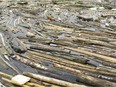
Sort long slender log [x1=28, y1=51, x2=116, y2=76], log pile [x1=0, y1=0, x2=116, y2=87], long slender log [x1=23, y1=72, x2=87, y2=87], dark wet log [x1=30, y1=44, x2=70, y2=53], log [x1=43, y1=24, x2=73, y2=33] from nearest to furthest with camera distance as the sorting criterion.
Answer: long slender log [x1=23, y1=72, x2=87, y2=87], log pile [x1=0, y1=0, x2=116, y2=87], long slender log [x1=28, y1=51, x2=116, y2=76], dark wet log [x1=30, y1=44, x2=70, y2=53], log [x1=43, y1=24, x2=73, y2=33]

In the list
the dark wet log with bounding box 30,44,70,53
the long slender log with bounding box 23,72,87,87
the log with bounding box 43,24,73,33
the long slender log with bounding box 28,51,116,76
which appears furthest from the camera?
the log with bounding box 43,24,73,33

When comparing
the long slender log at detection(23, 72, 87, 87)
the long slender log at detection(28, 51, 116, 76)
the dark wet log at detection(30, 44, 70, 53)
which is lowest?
the long slender log at detection(23, 72, 87, 87)

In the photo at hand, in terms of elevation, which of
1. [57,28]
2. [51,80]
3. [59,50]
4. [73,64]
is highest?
[57,28]

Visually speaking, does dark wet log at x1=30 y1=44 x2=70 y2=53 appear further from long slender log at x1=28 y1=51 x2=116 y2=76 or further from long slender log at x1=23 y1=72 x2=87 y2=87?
long slender log at x1=23 y1=72 x2=87 y2=87

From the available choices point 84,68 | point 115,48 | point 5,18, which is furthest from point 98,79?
point 5,18

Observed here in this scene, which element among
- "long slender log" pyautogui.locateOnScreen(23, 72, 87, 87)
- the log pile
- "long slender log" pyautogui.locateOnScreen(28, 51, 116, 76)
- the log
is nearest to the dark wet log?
the log pile

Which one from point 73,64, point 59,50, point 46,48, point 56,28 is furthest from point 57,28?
point 73,64

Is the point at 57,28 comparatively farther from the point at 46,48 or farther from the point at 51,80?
the point at 51,80

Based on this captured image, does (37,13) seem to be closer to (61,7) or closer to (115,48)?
(61,7)

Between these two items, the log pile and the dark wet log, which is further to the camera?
the dark wet log

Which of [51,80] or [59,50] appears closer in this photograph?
[51,80]

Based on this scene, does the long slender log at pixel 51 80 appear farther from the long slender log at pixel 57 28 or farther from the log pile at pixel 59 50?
the long slender log at pixel 57 28

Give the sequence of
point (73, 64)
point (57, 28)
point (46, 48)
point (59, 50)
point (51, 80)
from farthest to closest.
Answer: point (57, 28), point (46, 48), point (59, 50), point (73, 64), point (51, 80)

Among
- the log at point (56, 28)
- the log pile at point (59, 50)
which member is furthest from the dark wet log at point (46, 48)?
the log at point (56, 28)
